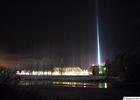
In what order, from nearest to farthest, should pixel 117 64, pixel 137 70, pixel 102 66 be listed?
pixel 137 70, pixel 117 64, pixel 102 66

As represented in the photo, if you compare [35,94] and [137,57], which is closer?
[35,94]

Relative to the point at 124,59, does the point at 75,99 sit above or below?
below

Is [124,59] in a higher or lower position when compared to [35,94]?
higher

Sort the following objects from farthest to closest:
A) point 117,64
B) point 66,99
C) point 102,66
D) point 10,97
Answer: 1. point 102,66
2. point 117,64
3. point 66,99
4. point 10,97

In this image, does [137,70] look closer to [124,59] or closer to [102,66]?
[124,59]

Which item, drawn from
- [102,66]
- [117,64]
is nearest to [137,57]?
[117,64]

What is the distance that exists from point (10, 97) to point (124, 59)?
60732mm

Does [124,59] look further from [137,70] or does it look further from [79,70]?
[79,70]

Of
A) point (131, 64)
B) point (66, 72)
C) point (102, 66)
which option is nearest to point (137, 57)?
point (131, 64)

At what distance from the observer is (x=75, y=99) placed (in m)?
26.5

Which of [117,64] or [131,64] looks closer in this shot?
[131,64]

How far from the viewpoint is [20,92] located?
88.3 feet

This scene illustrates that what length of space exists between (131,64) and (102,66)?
42163mm

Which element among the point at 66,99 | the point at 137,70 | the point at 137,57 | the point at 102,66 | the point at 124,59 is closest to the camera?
the point at 66,99
